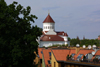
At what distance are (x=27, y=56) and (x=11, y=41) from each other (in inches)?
93.9

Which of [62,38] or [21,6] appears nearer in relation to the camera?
[21,6]

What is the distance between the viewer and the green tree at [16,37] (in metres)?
32.0

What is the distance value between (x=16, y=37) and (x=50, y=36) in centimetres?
15289

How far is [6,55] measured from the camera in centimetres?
3228

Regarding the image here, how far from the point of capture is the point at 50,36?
186 meters

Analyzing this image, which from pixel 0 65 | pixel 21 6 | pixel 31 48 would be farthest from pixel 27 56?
pixel 21 6

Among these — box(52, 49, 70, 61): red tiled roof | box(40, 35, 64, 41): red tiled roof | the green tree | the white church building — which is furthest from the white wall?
the green tree

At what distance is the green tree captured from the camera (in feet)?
105

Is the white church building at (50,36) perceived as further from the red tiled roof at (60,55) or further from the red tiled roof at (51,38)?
the red tiled roof at (60,55)

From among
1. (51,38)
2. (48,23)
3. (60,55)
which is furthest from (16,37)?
(48,23)

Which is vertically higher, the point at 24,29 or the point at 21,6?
the point at 21,6

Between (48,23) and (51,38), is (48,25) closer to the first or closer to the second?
(48,23)

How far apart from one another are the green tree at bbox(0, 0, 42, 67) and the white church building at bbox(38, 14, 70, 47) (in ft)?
482

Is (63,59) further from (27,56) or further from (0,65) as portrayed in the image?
(0,65)
